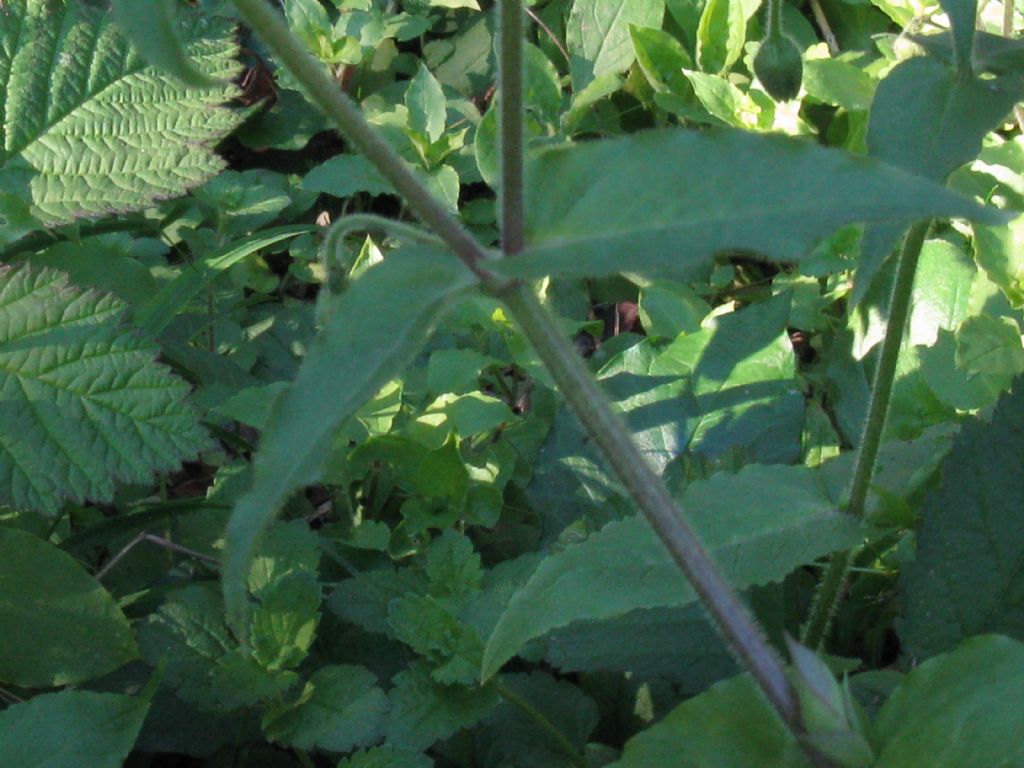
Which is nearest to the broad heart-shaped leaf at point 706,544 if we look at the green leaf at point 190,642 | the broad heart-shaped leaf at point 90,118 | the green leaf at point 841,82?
the green leaf at point 190,642

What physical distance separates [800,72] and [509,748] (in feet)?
2.35

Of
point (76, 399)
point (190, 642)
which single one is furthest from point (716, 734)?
point (76, 399)

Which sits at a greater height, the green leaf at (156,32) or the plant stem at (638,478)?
the green leaf at (156,32)

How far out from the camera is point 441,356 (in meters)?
1.40

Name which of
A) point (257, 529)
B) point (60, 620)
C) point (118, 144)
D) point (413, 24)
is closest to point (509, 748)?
point (60, 620)

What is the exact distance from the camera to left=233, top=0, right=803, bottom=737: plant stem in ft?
2.31

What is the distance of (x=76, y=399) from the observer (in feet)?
4.00

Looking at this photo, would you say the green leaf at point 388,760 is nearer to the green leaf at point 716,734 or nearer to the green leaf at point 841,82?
the green leaf at point 716,734

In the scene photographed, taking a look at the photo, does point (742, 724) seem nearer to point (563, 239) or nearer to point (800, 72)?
point (563, 239)

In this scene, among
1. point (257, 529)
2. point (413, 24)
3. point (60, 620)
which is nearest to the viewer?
point (257, 529)

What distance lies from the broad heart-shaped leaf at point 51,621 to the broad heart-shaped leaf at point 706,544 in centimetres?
45

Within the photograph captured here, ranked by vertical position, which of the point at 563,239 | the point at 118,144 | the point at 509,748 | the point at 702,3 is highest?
the point at 563,239

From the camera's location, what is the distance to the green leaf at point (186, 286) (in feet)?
4.86

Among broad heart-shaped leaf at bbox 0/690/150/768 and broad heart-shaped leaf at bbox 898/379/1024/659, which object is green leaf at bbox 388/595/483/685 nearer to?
broad heart-shaped leaf at bbox 0/690/150/768
